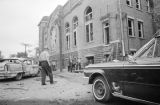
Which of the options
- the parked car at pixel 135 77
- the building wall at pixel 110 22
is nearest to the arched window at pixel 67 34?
the building wall at pixel 110 22

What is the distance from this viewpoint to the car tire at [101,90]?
4123mm

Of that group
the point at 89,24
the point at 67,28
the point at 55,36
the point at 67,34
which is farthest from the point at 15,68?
the point at 55,36

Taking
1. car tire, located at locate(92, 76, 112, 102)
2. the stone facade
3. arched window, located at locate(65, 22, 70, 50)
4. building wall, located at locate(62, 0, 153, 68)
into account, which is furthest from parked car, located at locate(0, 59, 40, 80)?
arched window, located at locate(65, 22, 70, 50)

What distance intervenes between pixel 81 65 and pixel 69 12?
8426 mm

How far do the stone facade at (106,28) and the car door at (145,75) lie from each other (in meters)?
9.42

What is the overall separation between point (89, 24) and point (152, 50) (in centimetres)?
1393

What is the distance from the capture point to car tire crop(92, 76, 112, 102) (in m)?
4.12

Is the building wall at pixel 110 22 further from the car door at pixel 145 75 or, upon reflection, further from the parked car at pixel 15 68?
the car door at pixel 145 75

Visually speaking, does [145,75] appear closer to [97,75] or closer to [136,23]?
[97,75]

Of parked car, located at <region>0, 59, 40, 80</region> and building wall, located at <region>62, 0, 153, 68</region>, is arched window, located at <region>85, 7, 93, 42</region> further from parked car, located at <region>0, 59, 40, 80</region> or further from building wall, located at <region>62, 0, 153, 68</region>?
parked car, located at <region>0, 59, 40, 80</region>

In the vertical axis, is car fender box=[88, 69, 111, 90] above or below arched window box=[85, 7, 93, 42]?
below

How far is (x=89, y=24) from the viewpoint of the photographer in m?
17.1

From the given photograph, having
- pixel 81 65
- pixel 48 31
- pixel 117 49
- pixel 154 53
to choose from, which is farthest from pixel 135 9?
pixel 48 31

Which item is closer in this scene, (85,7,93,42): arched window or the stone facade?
the stone facade
